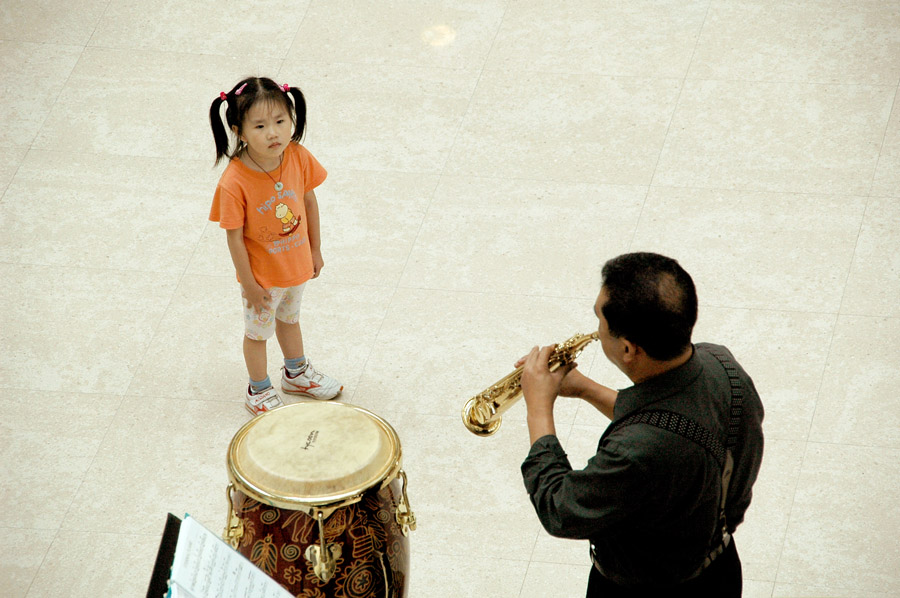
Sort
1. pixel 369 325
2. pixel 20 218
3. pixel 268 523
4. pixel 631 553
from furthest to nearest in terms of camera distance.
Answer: pixel 20 218, pixel 369 325, pixel 268 523, pixel 631 553

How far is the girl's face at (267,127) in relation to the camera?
3.09m

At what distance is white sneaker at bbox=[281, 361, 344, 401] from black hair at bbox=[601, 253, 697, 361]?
180cm

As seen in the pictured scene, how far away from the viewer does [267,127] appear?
122 inches

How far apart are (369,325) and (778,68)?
233 cm

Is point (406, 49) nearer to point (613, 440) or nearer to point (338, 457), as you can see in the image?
point (338, 457)

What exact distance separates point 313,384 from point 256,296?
0.42m

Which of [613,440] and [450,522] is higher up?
[613,440]

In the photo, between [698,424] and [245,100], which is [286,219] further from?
[698,424]

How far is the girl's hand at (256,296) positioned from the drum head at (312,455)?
0.93 m

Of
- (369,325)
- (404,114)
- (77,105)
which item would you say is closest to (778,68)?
(404,114)

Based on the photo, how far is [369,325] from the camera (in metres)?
3.91

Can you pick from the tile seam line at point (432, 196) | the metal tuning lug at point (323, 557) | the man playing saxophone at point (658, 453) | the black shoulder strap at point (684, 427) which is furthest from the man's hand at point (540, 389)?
the tile seam line at point (432, 196)

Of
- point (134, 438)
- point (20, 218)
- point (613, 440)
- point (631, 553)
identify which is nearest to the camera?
point (613, 440)

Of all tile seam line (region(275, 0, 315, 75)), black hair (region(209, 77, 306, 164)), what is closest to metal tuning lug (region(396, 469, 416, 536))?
black hair (region(209, 77, 306, 164))
